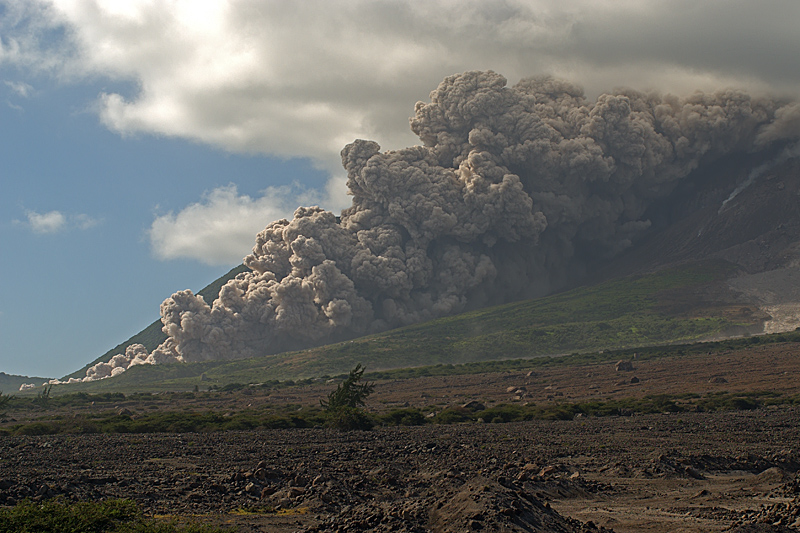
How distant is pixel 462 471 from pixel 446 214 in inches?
3274

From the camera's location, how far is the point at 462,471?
1823 centimetres

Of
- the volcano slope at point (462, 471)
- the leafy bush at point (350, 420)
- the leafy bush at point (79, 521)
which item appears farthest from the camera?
the leafy bush at point (350, 420)

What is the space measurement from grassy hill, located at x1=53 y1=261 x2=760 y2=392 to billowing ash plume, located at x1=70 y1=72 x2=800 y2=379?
5.30m

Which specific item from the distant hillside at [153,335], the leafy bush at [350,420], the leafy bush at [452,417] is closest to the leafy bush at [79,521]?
the leafy bush at [350,420]

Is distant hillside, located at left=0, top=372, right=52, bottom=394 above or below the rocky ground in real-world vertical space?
above

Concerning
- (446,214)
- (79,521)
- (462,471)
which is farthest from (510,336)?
(79,521)

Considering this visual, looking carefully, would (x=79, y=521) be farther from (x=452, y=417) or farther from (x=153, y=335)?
(x=153, y=335)

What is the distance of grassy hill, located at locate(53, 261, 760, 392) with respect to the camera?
93.1 m

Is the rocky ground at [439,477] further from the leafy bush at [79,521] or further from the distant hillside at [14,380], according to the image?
the distant hillside at [14,380]

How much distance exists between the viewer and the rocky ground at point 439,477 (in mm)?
12594

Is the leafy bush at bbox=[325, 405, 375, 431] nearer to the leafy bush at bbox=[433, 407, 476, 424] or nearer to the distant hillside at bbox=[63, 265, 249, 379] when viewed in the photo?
the leafy bush at bbox=[433, 407, 476, 424]

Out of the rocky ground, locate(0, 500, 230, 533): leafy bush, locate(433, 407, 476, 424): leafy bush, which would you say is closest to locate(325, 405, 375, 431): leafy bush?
the rocky ground

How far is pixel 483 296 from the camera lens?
113 meters

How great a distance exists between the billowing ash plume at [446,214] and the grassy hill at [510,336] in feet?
17.4
